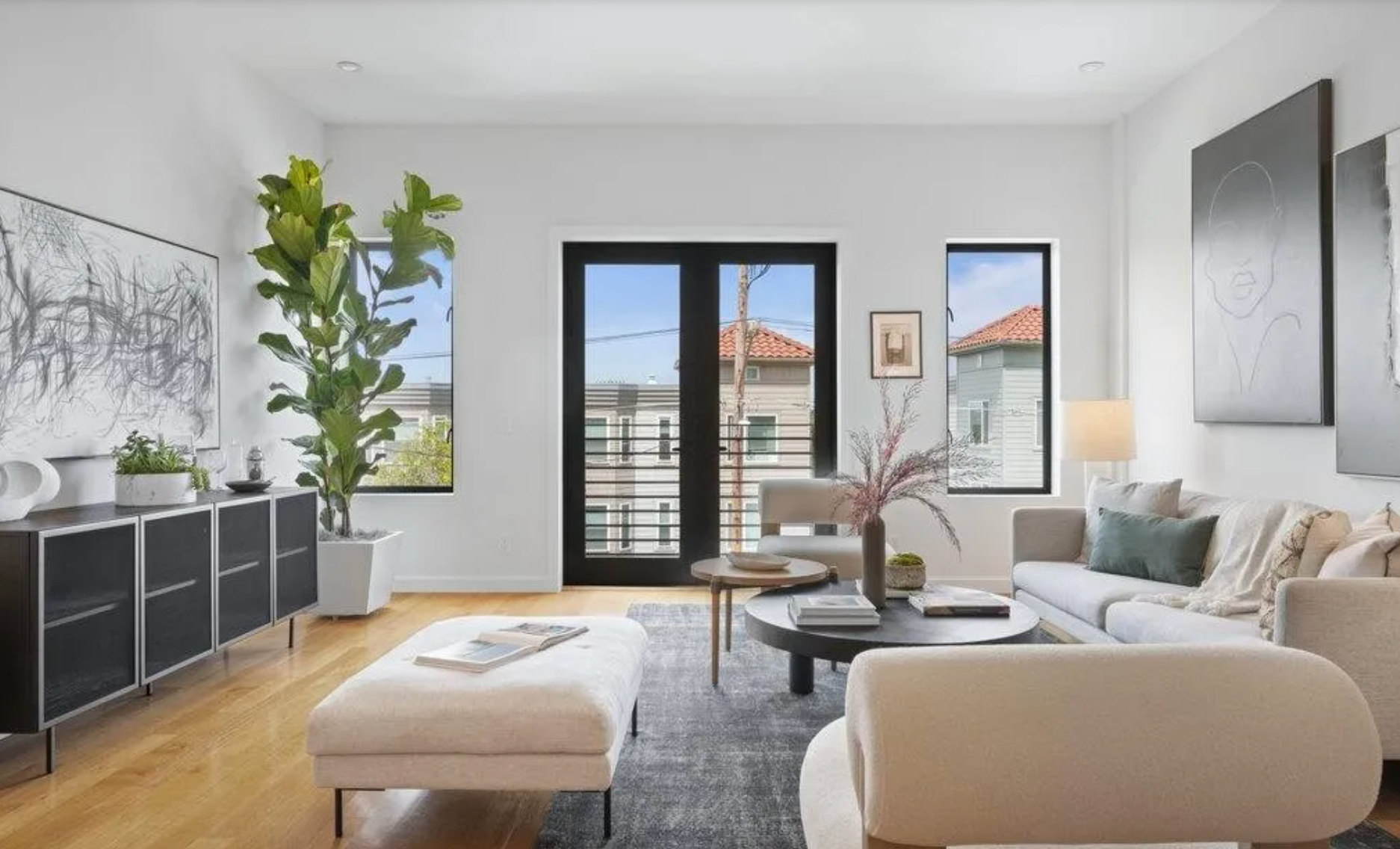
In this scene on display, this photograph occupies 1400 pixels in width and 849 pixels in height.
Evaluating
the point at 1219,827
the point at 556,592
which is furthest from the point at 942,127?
the point at 1219,827

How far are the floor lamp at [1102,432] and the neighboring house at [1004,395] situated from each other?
2.89 ft

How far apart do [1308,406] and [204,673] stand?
185 inches

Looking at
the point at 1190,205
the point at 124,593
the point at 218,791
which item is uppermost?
the point at 1190,205

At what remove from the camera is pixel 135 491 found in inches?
131

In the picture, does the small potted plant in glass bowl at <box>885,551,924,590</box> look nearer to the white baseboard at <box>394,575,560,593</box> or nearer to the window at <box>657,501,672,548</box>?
the window at <box>657,501,672,548</box>

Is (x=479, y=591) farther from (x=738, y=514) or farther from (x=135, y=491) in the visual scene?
(x=135, y=491)

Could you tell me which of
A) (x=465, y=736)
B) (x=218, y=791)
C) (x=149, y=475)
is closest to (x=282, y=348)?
(x=149, y=475)

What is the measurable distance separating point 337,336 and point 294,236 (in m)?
0.55

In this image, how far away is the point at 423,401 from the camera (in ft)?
18.3

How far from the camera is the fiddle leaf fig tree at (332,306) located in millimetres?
4543

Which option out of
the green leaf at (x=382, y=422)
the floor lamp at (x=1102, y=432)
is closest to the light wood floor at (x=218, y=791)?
the green leaf at (x=382, y=422)

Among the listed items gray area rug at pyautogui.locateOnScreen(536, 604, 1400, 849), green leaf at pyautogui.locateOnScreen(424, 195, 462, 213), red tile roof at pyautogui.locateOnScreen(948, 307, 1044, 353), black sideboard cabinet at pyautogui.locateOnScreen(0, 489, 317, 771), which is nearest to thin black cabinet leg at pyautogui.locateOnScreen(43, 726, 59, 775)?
black sideboard cabinet at pyautogui.locateOnScreen(0, 489, 317, 771)

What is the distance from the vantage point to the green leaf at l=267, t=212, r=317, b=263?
446 centimetres

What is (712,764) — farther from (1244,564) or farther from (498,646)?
(1244,564)
